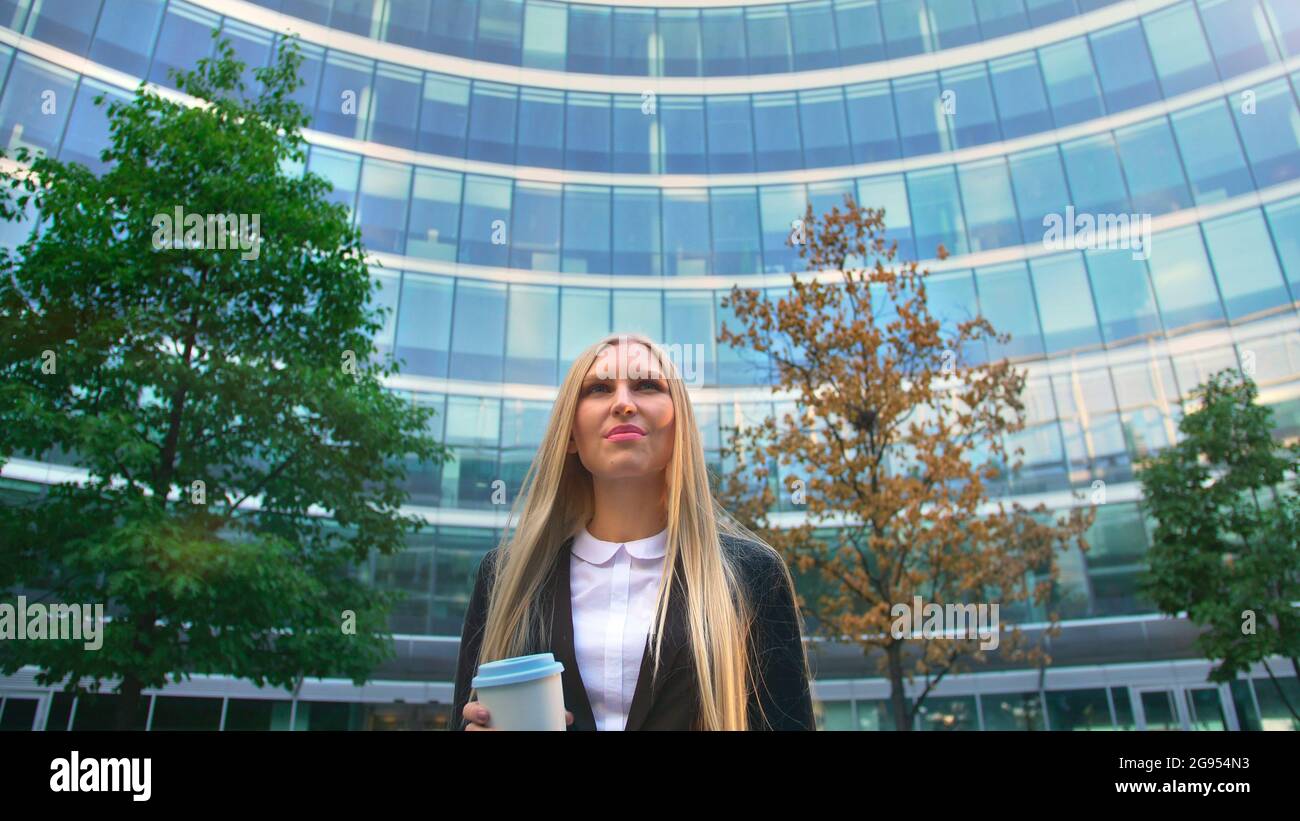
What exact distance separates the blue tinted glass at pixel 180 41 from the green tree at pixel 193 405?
807 cm

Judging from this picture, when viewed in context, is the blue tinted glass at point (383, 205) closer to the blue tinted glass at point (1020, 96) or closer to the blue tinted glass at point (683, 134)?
the blue tinted glass at point (683, 134)

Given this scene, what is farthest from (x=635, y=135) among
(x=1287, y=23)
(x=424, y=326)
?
(x=1287, y=23)

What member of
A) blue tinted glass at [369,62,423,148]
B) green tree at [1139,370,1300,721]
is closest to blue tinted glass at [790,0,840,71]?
blue tinted glass at [369,62,423,148]

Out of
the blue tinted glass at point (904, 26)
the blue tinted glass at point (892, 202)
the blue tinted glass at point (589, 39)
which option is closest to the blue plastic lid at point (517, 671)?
the blue tinted glass at point (892, 202)

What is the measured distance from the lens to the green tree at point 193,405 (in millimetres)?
9984

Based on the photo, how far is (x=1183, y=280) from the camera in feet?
67.8

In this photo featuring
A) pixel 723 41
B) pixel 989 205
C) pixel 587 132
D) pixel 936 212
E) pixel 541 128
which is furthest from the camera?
pixel 723 41

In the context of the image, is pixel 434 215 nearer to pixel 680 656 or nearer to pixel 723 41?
pixel 723 41

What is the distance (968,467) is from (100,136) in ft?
59.0

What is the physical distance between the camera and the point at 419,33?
2270cm

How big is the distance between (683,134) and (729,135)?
132cm
